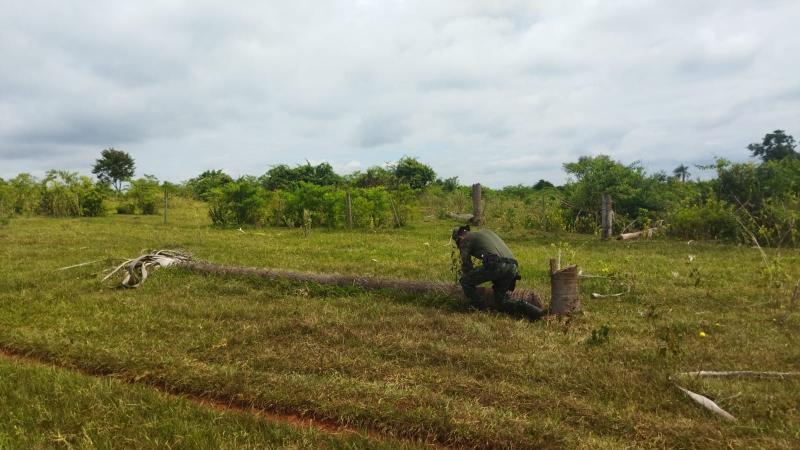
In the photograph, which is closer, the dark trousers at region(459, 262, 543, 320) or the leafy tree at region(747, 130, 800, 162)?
the dark trousers at region(459, 262, 543, 320)

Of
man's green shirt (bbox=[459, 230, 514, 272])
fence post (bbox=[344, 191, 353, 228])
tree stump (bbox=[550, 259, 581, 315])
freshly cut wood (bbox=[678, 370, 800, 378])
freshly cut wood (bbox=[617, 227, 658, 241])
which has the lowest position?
freshly cut wood (bbox=[678, 370, 800, 378])

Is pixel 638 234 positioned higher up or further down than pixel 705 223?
further down

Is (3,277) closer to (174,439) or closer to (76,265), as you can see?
(76,265)

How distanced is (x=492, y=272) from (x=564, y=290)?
0.93 metres

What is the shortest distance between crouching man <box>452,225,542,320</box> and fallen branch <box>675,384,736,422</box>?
8.11 feet

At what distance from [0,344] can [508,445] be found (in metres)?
5.42

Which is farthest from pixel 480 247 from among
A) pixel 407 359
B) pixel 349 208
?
pixel 349 208

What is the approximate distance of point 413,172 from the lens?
1303 inches

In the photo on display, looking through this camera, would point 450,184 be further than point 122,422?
Yes

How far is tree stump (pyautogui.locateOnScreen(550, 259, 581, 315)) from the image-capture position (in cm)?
642

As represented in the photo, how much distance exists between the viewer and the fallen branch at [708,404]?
3827 mm

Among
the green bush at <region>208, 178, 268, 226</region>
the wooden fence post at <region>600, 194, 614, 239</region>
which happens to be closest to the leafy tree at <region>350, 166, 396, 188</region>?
the green bush at <region>208, 178, 268, 226</region>

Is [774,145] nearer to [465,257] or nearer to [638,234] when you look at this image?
[638,234]

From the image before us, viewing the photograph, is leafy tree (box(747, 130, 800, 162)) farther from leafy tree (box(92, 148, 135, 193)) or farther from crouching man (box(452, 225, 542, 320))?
leafy tree (box(92, 148, 135, 193))
